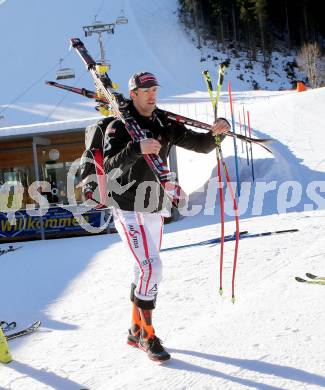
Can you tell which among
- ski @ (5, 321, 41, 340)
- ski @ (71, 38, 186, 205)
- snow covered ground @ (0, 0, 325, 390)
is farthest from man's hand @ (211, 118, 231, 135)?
ski @ (5, 321, 41, 340)

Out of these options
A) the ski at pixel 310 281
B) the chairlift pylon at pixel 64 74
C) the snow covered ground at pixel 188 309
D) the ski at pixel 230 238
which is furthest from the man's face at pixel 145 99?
the chairlift pylon at pixel 64 74

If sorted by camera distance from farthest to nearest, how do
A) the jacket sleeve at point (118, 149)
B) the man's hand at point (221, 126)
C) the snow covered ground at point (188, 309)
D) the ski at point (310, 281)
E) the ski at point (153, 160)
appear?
1. the ski at point (310, 281)
2. the man's hand at point (221, 126)
3. the ski at point (153, 160)
4. the jacket sleeve at point (118, 149)
5. the snow covered ground at point (188, 309)

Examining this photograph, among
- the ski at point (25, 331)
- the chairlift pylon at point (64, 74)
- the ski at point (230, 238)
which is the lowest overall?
the ski at point (25, 331)

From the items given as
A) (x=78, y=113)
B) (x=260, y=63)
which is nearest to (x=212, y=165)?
(x=78, y=113)

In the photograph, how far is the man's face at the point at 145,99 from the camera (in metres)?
3.51

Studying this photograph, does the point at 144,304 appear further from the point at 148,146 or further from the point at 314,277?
the point at 314,277

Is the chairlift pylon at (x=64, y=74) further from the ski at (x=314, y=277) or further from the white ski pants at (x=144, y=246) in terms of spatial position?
the white ski pants at (x=144, y=246)

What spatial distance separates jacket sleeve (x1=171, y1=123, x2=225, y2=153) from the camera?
12.2ft

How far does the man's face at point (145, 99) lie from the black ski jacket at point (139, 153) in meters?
0.04

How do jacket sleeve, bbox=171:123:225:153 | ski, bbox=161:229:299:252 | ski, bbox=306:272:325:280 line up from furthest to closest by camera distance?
1. ski, bbox=161:229:299:252
2. ski, bbox=306:272:325:280
3. jacket sleeve, bbox=171:123:225:153

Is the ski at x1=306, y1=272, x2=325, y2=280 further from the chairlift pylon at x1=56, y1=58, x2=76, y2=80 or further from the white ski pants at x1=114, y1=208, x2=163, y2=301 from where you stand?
the chairlift pylon at x1=56, y1=58, x2=76, y2=80

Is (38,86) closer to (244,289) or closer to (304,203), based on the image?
(304,203)

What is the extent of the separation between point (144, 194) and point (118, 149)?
1.26 ft

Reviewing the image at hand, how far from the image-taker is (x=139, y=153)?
126 inches
